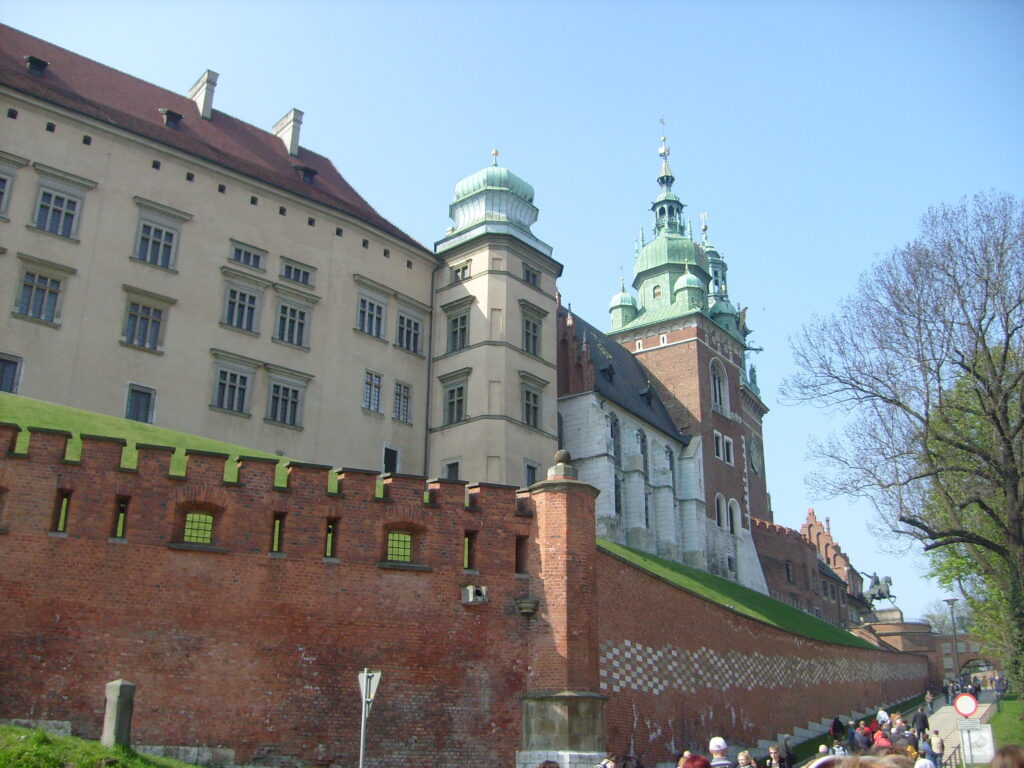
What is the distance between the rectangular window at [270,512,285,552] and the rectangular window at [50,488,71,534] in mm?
3518

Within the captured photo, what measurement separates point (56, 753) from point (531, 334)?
1195 inches

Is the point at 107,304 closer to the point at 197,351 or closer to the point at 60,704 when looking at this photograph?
the point at 197,351

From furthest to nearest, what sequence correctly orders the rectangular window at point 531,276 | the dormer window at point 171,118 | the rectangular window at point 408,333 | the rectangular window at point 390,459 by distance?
the rectangular window at point 531,276 < the rectangular window at point 408,333 < the rectangular window at point 390,459 < the dormer window at point 171,118

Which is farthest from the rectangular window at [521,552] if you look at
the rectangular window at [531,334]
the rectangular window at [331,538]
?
the rectangular window at [531,334]

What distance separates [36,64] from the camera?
1312 inches

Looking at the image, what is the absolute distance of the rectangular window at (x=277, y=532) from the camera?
61.5 feet

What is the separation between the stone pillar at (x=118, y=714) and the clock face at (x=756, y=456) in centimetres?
6326

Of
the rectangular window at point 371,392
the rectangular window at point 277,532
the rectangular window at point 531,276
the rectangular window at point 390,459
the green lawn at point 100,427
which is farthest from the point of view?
the rectangular window at point 531,276

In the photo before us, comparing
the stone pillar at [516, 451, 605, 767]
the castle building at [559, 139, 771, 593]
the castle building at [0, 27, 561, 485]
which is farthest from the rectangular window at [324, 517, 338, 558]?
the castle building at [559, 139, 771, 593]

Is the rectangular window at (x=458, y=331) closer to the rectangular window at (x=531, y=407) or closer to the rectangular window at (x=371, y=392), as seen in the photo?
the rectangular window at (x=531, y=407)

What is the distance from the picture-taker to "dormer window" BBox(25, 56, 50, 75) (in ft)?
108

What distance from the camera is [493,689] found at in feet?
64.0

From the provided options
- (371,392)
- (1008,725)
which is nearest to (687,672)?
(1008,725)

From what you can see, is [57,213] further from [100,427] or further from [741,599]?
[741,599]
